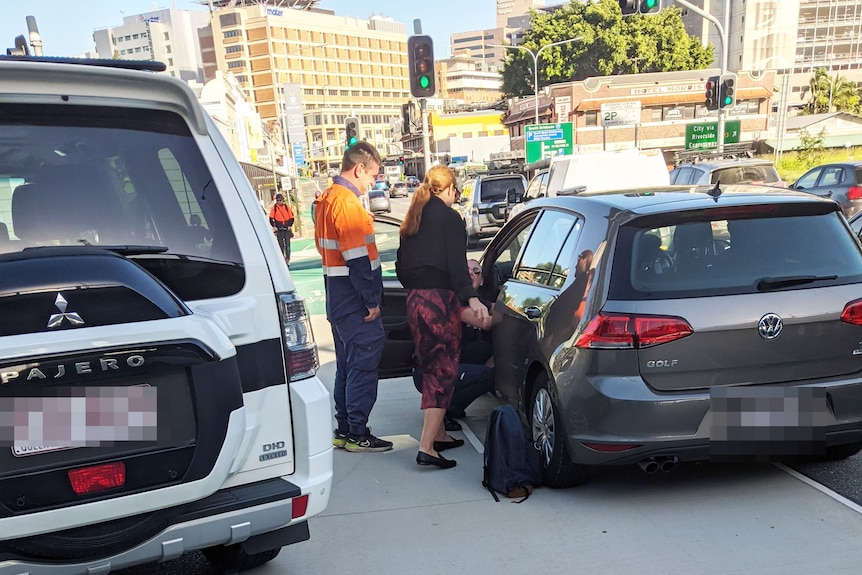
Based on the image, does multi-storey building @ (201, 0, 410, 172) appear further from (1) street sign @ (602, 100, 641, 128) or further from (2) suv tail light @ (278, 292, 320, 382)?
(2) suv tail light @ (278, 292, 320, 382)

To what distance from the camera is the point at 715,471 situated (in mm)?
4039

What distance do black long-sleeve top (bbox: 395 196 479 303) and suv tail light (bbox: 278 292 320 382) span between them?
1.74 meters

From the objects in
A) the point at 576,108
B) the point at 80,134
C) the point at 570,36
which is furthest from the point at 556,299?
the point at 570,36

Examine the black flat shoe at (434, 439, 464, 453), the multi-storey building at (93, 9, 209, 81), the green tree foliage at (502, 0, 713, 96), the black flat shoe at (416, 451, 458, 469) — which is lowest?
the black flat shoe at (434, 439, 464, 453)

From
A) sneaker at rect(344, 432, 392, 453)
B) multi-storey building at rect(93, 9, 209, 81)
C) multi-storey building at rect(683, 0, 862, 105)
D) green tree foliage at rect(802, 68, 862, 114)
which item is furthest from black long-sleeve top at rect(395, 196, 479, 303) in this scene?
multi-storey building at rect(93, 9, 209, 81)

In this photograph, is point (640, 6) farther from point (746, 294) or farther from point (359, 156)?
point (746, 294)

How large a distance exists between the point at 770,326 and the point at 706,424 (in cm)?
57

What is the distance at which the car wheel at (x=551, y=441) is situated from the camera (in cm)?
376

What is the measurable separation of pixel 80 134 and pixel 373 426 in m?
3.47

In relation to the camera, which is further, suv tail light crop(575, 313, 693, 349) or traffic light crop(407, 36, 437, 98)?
traffic light crop(407, 36, 437, 98)

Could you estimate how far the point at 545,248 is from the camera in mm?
4477

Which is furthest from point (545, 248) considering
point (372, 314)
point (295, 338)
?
point (295, 338)

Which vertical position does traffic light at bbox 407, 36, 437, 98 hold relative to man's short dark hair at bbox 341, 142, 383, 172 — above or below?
above

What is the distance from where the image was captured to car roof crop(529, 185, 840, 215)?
370 centimetres
